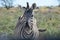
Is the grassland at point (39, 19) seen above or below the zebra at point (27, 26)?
below

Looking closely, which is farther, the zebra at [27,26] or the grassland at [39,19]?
the grassland at [39,19]

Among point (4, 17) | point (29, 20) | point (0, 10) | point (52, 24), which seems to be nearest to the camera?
point (29, 20)

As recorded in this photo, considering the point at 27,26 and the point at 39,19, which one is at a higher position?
the point at 27,26

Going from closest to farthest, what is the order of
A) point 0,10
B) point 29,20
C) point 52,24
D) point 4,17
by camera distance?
point 29,20
point 52,24
point 4,17
point 0,10

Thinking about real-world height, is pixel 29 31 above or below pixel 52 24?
above

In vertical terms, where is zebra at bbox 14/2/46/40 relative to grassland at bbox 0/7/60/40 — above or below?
above

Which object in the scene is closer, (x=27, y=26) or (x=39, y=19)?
(x=27, y=26)

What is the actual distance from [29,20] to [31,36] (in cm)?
20

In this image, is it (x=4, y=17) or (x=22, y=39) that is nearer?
(x=22, y=39)

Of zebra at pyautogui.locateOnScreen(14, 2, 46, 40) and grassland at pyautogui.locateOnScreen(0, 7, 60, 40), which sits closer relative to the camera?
zebra at pyautogui.locateOnScreen(14, 2, 46, 40)

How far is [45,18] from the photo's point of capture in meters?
11.4

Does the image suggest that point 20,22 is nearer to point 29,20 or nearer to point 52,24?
point 29,20

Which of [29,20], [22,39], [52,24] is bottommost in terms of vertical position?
[52,24]

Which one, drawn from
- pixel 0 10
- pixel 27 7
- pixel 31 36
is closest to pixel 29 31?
pixel 31 36
